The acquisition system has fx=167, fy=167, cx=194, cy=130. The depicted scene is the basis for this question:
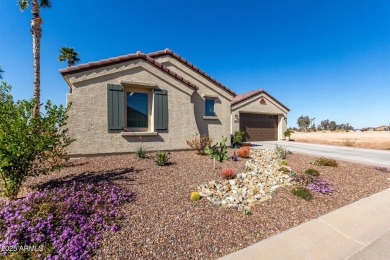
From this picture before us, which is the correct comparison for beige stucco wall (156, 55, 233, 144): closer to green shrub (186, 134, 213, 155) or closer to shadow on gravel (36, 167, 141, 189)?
green shrub (186, 134, 213, 155)

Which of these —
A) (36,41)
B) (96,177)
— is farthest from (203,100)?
(36,41)

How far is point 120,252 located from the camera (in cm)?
278

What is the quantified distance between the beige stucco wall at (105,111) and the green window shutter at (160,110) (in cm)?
26

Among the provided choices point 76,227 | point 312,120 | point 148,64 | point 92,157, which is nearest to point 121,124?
point 92,157

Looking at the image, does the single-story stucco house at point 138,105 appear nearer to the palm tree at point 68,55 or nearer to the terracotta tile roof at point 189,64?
the terracotta tile roof at point 189,64

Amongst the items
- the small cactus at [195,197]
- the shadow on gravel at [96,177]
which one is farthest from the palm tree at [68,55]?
the small cactus at [195,197]

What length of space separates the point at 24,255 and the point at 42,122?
301 cm

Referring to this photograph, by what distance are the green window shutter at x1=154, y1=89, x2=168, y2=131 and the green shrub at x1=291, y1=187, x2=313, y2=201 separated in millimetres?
6765

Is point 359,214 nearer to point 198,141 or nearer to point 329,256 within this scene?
point 329,256

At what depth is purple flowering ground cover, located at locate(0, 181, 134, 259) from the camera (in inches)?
109

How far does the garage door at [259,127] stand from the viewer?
60.0 feet

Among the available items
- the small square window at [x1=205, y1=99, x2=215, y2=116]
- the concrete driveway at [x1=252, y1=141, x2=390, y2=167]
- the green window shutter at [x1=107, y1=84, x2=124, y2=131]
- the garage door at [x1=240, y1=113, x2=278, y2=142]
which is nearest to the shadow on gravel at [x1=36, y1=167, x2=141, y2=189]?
the green window shutter at [x1=107, y1=84, x2=124, y2=131]

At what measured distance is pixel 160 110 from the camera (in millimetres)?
9375

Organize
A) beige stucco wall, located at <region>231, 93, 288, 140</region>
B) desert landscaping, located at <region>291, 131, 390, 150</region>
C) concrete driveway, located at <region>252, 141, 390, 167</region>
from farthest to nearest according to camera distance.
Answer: beige stucco wall, located at <region>231, 93, 288, 140</region>
desert landscaping, located at <region>291, 131, 390, 150</region>
concrete driveway, located at <region>252, 141, 390, 167</region>
